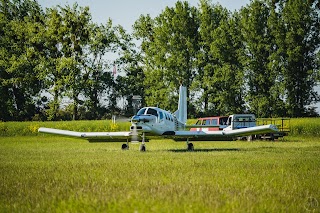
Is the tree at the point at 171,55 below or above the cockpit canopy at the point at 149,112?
above

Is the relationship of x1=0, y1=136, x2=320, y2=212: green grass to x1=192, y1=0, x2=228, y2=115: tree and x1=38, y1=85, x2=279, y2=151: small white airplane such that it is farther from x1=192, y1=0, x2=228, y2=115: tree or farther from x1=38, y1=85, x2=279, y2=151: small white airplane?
x1=192, y1=0, x2=228, y2=115: tree

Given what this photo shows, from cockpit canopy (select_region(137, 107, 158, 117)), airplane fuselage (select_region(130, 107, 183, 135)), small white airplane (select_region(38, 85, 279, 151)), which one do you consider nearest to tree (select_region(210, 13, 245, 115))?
small white airplane (select_region(38, 85, 279, 151))

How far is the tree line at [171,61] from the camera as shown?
49.6 metres

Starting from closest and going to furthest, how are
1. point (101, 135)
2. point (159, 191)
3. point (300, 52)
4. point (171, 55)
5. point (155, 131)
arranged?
point (159, 191), point (155, 131), point (101, 135), point (300, 52), point (171, 55)

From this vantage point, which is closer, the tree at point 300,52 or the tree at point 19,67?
the tree at point 300,52

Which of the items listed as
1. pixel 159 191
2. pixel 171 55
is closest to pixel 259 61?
pixel 171 55

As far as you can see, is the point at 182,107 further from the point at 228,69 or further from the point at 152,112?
the point at 228,69

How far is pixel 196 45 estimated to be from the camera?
175 feet

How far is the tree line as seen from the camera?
163 feet

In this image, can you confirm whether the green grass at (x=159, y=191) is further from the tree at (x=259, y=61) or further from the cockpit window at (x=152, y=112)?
the tree at (x=259, y=61)

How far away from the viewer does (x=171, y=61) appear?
52.8m

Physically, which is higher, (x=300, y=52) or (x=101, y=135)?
(x=300, y=52)

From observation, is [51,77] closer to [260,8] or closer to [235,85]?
[235,85]

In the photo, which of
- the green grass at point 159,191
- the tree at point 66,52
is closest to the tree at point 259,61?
the tree at point 66,52
